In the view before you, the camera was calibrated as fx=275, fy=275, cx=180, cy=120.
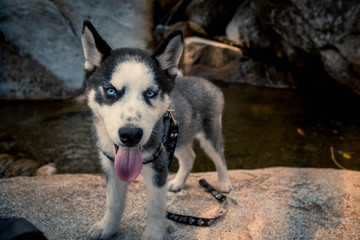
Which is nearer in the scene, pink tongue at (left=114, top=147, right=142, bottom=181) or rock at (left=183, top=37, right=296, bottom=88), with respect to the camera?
pink tongue at (left=114, top=147, right=142, bottom=181)

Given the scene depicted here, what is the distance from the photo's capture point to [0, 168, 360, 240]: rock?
225 centimetres

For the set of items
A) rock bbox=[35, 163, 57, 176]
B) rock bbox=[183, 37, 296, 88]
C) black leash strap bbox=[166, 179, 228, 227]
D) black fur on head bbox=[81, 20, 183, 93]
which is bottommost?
rock bbox=[35, 163, 57, 176]

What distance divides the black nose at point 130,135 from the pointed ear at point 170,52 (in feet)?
2.15

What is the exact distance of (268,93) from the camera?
24.5 ft

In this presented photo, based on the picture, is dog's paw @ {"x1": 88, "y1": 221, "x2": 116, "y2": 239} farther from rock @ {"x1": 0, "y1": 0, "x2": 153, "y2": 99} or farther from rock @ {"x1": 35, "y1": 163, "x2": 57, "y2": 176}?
rock @ {"x1": 0, "y1": 0, "x2": 153, "y2": 99}

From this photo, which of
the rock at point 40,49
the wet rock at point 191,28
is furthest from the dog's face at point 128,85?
the wet rock at point 191,28

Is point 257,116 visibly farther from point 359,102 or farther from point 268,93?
point 359,102

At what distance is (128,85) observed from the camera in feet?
6.07

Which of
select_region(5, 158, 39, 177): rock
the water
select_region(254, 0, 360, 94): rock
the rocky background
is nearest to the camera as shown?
select_region(5, 158, 39, 177): rock

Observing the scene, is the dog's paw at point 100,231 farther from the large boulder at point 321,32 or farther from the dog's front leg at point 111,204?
the large boulder at point 321,32

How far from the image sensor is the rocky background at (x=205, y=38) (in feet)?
19.3

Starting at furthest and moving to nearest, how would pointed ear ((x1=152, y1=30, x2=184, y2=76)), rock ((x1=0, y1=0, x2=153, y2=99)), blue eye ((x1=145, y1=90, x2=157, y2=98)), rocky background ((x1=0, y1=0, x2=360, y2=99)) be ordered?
1. rock ((x1=0, y1=0, x2=153, y2=99))
2. rocky background ((x1=0, y1=0, x2=360, y2=99))
3. pointed ear ((x1=152, y1=30, x2=184, y2=76))
4. blue eye ((x1=145, y1=90, x2=157, y2=98))

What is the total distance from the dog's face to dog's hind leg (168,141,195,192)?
113 cm

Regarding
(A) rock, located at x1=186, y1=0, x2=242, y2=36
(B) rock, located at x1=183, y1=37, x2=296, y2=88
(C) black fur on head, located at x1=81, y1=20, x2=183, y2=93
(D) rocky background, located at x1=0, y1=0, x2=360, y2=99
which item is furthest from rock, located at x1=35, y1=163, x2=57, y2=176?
(A) rock, located at x1=186, y1=0, x2=242, y2=36
